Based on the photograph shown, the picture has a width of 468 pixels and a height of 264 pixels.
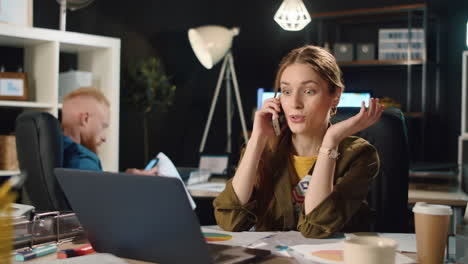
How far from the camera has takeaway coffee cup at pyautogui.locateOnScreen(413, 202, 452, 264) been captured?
1081 mm

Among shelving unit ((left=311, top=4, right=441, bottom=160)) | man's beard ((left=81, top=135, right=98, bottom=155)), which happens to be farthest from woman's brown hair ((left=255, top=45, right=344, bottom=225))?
shelving unit ((left=311, top=4, right=441, bottom=160))

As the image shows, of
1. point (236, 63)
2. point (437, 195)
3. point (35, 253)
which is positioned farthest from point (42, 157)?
point (236, 63)

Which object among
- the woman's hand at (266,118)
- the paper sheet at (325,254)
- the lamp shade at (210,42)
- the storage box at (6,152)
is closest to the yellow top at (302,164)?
the woman's hand at (266,118)

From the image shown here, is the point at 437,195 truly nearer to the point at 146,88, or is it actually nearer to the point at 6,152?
the point at 6,152

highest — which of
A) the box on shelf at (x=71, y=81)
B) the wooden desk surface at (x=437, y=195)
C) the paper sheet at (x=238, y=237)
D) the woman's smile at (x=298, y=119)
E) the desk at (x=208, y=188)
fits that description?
the box on shelf at (x=71, y=81)

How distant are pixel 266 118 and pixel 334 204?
35 centimetres

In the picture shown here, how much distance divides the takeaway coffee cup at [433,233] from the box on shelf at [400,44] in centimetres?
412

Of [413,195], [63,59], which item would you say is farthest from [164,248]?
[63,59]

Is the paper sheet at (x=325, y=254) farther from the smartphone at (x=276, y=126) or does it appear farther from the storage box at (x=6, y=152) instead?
the storage box at (x=6, y=152)

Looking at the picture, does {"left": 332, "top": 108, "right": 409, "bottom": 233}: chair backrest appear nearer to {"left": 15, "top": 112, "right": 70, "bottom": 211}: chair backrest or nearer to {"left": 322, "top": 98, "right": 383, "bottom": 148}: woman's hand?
{"left": 322, "top": 98, "right": 383, "bottom": 148}: woman's hand

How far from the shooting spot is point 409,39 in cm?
495

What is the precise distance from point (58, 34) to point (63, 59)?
708mm

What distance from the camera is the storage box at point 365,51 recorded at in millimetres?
5176

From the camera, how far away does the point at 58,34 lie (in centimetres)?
363
